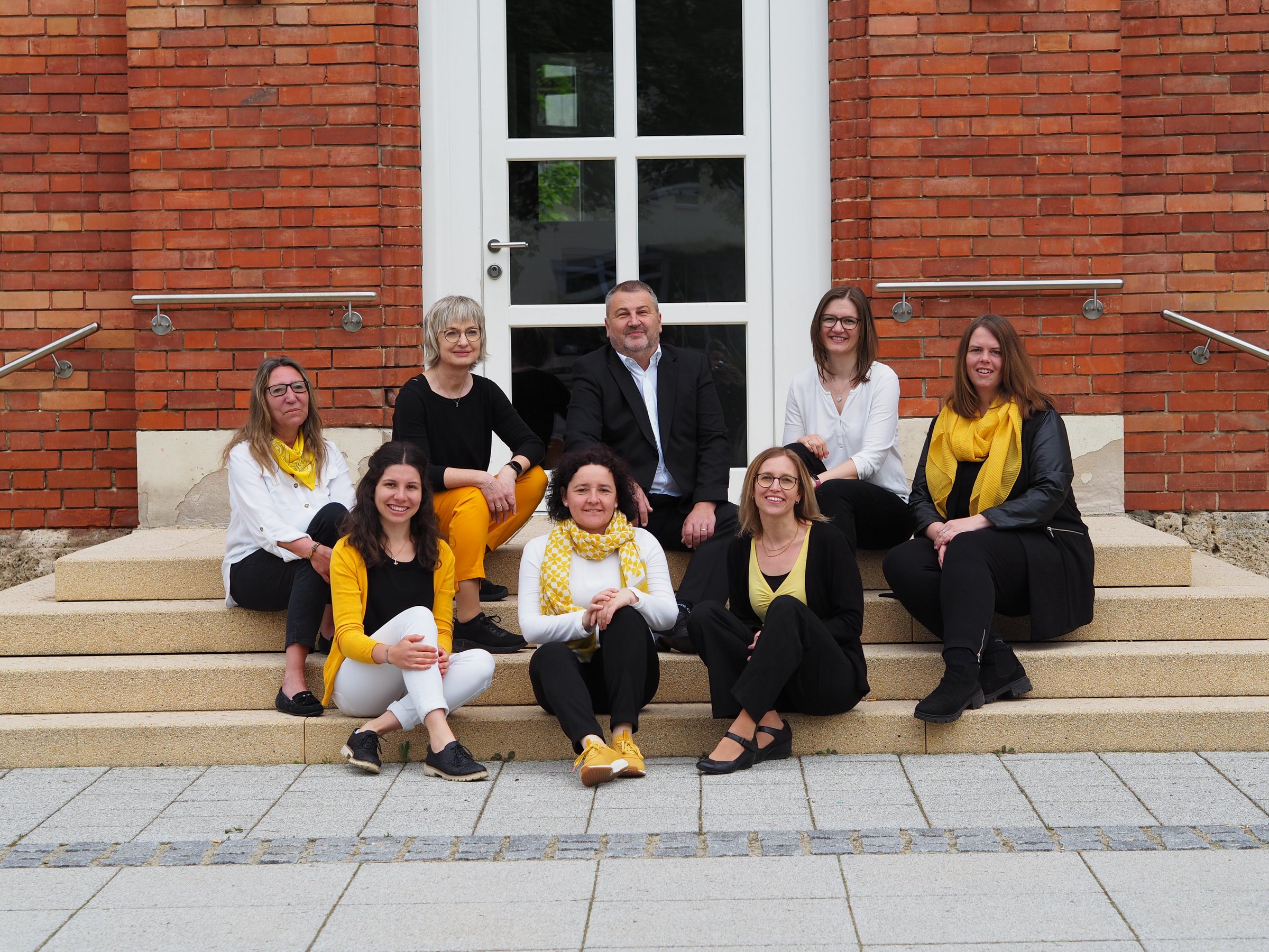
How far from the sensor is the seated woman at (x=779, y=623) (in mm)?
4180

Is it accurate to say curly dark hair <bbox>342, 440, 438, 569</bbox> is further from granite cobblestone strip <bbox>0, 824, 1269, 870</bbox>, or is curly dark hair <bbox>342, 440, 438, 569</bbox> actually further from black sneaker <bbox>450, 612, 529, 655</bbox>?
granite cobblestone strip <bbox>0, 824, 1269, 870</bbox>

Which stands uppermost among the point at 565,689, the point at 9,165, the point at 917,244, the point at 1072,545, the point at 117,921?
the point at 9,165

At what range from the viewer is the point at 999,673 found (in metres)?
4.43

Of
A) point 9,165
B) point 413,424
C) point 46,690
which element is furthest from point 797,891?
point 9,165

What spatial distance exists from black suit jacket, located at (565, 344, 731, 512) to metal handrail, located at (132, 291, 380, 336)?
1305 mm

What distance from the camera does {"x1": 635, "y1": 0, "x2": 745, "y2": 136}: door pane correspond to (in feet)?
20.4

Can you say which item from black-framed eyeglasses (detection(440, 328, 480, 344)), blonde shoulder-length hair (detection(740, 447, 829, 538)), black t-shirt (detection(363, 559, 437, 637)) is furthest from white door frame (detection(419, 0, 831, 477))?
black t-shirt (detection(363, 559, 437, 637))

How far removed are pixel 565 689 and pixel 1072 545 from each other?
6.04 feet

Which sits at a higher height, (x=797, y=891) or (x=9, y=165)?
(x=9, y=165)

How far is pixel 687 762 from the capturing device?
436 cm

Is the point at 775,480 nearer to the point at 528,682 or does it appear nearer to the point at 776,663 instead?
the point at 776,663

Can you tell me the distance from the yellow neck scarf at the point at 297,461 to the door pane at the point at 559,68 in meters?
2.13

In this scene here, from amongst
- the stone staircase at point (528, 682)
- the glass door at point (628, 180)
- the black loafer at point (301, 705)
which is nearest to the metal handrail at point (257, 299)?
the glass door at point (628, 180)

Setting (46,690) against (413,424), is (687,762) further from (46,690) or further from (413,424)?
(46,690)
